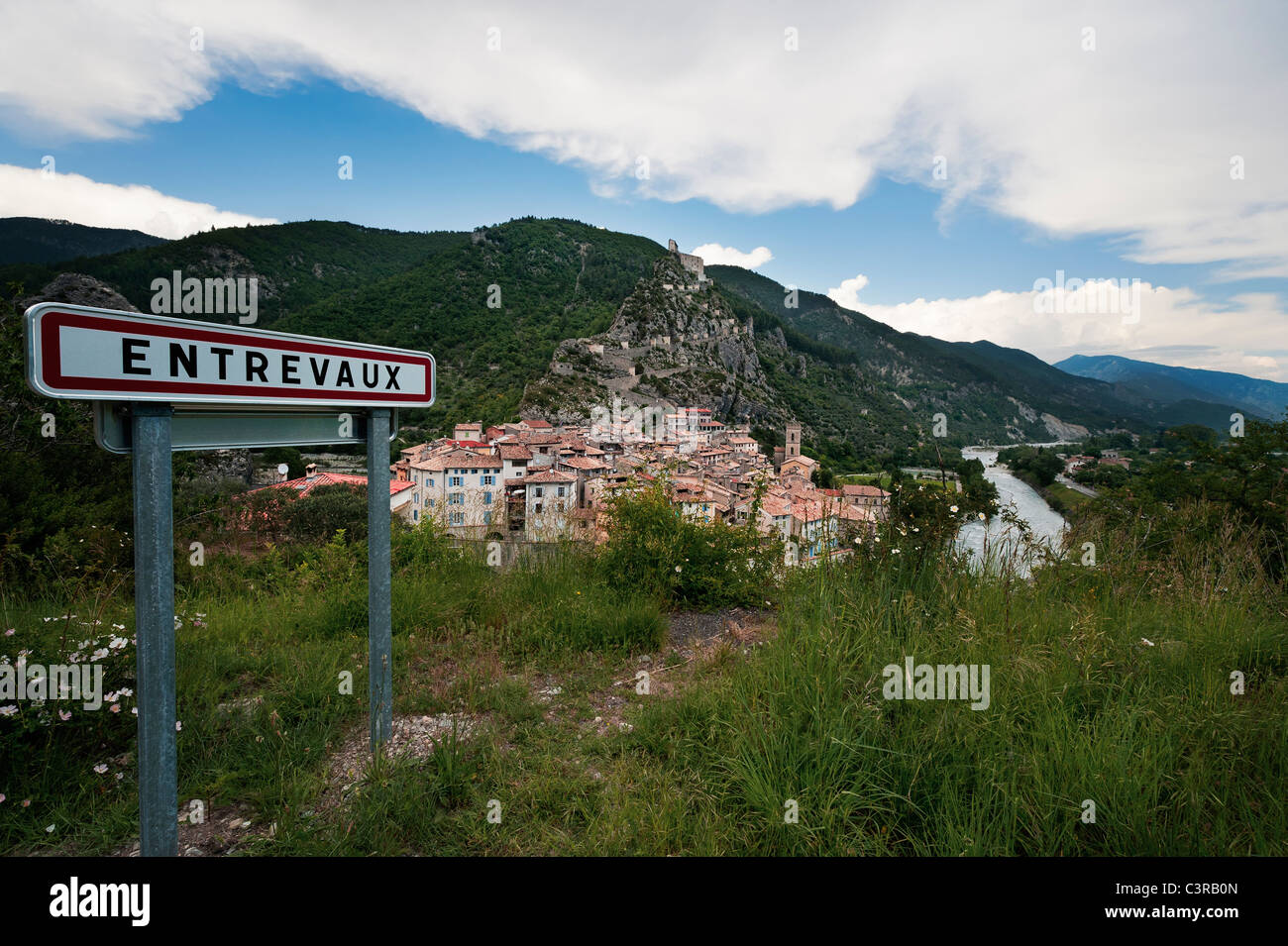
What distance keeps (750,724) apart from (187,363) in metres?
2.32

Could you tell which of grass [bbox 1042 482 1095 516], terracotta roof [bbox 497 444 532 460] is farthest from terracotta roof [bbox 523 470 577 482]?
grass [bbox 1042 482 1095 516]

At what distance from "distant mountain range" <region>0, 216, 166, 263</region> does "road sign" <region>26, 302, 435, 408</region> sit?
4822cm

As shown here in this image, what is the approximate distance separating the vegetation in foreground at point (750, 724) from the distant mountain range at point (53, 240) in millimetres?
47744

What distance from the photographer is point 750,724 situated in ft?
6.97

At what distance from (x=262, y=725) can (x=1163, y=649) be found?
14.1ft

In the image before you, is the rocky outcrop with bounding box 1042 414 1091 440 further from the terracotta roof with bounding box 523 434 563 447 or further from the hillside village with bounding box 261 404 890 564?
the terracotta roof with bounding box 523 434 563 447

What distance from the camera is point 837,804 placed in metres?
1.76

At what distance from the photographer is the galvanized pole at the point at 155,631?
1.39 m

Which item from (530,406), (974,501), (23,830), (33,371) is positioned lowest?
(23,830)

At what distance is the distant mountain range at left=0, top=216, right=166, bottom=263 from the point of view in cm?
3847

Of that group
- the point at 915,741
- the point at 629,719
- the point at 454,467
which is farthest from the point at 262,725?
the point at 454,467

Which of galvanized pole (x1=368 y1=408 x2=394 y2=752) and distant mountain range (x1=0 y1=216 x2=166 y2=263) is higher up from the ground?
distant mountain range (x1=0 y1=216 x2=166 y2=263)

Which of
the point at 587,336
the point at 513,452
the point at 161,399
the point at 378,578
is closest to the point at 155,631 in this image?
the point at 161,399
